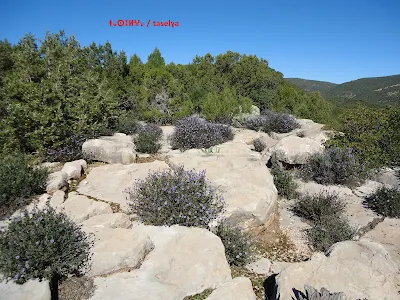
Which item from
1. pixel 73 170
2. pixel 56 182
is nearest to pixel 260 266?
pixel 56 182

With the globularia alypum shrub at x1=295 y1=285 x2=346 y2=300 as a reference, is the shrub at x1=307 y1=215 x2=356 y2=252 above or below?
below

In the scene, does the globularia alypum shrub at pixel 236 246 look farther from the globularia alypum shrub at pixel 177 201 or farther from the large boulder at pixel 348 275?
the large boulder at pixel 348 275

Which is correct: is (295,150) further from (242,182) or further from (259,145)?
(242,182)

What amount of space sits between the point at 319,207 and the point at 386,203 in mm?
1566

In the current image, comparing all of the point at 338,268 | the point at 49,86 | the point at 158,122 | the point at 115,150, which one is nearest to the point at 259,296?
the point at 338,268

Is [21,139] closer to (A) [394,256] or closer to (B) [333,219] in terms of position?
(B) [333,219]

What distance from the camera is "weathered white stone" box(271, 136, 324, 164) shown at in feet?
27.8

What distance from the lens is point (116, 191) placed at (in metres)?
6.21

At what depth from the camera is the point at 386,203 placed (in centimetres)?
625

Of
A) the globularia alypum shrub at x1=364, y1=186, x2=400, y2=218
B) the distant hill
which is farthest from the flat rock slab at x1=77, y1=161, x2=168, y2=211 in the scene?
the distant hill

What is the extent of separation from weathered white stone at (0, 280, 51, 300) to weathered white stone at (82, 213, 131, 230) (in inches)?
51.6

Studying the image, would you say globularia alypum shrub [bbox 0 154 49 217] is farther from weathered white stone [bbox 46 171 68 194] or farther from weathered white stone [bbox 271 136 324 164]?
weathered white stone [bbox 271 136 324 164]

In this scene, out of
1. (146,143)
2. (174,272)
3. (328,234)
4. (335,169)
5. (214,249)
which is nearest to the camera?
(174,272)

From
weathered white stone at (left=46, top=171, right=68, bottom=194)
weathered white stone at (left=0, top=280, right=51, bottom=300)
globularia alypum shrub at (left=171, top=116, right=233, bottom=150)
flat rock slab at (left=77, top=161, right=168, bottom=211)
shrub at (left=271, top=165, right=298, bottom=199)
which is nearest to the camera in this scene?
weathered white stone at (left=0, top=280, right=51, bottom=300)
